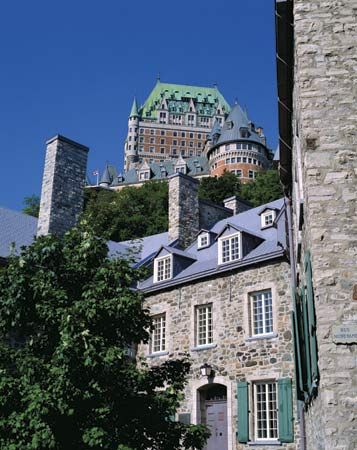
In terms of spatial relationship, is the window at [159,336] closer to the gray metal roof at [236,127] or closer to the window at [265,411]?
the window at [265,411]

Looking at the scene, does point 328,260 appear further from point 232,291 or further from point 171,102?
point 171,102

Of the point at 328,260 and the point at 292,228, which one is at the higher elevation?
the point at 292,228

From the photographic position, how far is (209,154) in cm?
8675

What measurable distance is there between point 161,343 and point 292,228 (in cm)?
757

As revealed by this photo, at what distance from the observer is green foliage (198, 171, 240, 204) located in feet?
184

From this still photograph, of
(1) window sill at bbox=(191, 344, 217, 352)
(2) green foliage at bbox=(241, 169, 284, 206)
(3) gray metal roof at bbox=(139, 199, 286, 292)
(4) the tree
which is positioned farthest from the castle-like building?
(4) the tree

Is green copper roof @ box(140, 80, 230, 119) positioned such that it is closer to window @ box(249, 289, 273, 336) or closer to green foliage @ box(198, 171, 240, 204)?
green foliage @ box(198, 171, 240, 204)

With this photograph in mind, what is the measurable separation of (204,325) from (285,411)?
416 cm

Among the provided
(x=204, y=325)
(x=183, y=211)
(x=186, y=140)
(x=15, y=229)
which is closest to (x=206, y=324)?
(x=204, y=325)

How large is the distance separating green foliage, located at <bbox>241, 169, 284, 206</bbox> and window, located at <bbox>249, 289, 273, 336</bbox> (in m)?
29.5

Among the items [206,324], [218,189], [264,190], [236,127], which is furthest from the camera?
[236,127]

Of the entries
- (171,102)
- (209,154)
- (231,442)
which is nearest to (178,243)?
(231,442)

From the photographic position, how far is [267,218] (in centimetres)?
1891

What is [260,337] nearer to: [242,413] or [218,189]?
[242,413]
